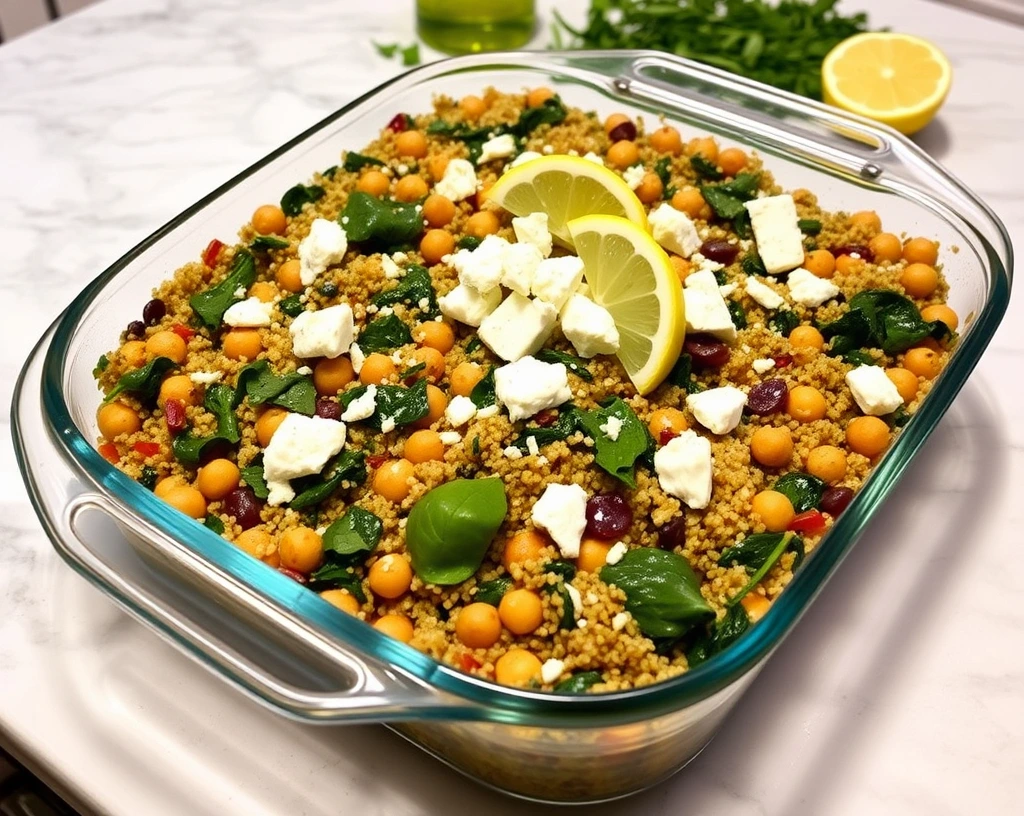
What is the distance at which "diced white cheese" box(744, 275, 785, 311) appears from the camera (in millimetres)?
1579

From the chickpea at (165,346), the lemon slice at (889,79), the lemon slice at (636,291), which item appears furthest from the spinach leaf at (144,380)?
the lemon slice at (889,79)

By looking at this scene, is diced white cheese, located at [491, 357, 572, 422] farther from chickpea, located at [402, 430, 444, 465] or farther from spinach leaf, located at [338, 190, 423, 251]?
spinach leaf, located at [338, 190, 423, 251]

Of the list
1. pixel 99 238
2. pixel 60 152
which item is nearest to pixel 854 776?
pixel 99 238

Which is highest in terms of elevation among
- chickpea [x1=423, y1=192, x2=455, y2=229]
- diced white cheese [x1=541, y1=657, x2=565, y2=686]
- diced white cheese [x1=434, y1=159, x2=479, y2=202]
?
diced white cheese [x1=434, y1=159, x2=479, y2=202]

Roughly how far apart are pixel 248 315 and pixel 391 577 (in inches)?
22.0

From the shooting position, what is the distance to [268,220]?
1686mm

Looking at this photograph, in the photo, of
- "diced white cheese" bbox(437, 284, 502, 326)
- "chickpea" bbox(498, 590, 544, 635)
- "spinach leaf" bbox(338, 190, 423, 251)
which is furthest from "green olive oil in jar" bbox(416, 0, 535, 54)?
"chickpea" bbox(498, 590, 544, 635)

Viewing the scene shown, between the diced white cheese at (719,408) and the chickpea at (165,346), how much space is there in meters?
0.82

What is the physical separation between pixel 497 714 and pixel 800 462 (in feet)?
2.18

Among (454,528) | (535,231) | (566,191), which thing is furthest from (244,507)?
(566,191)

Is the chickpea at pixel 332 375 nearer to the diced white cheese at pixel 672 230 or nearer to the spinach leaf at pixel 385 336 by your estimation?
the spinach leaf at pixel 385 336

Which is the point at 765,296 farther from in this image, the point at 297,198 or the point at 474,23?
the point at 474,23

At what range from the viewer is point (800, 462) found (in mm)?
1385

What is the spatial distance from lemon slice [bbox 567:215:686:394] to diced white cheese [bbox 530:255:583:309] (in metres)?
0.06
